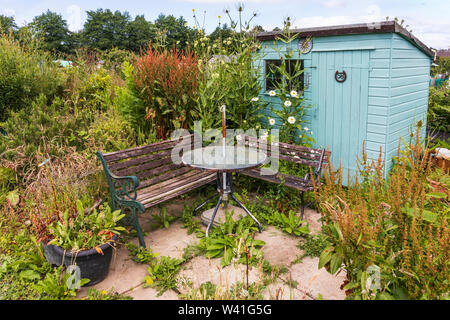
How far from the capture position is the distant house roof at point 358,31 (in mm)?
4898

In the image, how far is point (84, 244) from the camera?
3.35m

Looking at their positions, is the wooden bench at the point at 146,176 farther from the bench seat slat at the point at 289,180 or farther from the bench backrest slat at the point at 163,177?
the bench seat slat at the point at 289,180

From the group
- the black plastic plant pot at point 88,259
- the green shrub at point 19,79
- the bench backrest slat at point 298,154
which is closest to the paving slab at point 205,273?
the black plastic plant pot at point 88,259

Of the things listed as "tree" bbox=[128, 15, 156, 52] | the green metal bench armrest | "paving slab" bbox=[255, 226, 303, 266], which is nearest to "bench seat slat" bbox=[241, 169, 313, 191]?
"paving slab" bbox=[255, 226, 303, 266]

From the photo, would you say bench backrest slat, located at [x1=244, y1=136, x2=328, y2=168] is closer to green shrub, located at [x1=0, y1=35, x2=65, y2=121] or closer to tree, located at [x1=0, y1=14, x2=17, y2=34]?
green shrub, located at [x1=0, y1=35, x2=65, y2=121]

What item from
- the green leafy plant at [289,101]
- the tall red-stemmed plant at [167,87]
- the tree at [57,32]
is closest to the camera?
the tall red-stemmed plant at [167,87]

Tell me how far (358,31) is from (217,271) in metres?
3.95

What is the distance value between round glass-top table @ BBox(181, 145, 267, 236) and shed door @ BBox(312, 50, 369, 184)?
1714 millimetres

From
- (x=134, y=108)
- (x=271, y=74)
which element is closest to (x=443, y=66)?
(x=271, y=74)

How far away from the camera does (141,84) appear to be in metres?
5.30

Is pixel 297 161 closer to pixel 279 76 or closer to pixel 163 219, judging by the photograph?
pixel 163 219

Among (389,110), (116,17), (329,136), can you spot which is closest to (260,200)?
(329,136)

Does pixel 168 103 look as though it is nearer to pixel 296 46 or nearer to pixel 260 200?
pixel 260 200

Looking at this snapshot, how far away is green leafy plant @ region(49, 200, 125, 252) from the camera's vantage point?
10.9 ft
